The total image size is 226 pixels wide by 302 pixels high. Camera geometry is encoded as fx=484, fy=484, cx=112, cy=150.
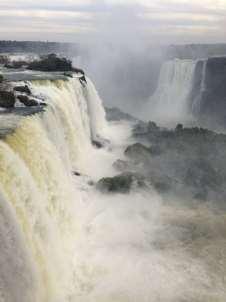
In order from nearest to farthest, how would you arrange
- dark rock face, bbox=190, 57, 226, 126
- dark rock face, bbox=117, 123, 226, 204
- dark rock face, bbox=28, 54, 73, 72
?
dark rock face, bbox=117, 123, 226, 204 → dark rock face, bbox=28, 54, 73, 72 → dark rock face, bbox=190, 57, 226, 126

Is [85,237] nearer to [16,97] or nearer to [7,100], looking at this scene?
[7,100]

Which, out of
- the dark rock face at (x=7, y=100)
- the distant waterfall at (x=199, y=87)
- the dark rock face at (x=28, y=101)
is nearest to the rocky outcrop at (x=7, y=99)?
the dark rock face at (x=7, y=100)

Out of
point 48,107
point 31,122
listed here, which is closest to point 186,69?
point 48,107

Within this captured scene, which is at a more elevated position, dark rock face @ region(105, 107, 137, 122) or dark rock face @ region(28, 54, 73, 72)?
dark rock face @ region(28, 54, 73, 72)

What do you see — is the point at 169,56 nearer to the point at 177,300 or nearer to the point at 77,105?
the point at 77,105

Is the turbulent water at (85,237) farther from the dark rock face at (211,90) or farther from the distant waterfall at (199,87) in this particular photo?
the distant waterfall at (199,87)

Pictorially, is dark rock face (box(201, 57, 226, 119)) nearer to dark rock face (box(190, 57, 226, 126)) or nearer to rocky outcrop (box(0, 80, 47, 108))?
dark rock face (box(190, 57, 226, 126))

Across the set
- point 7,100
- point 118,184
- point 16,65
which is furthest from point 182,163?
point 16,65

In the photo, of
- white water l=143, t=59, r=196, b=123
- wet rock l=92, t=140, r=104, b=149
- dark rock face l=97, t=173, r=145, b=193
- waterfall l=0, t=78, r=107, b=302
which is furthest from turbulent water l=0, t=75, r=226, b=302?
white water l=143, t=59, r=196, b=123
